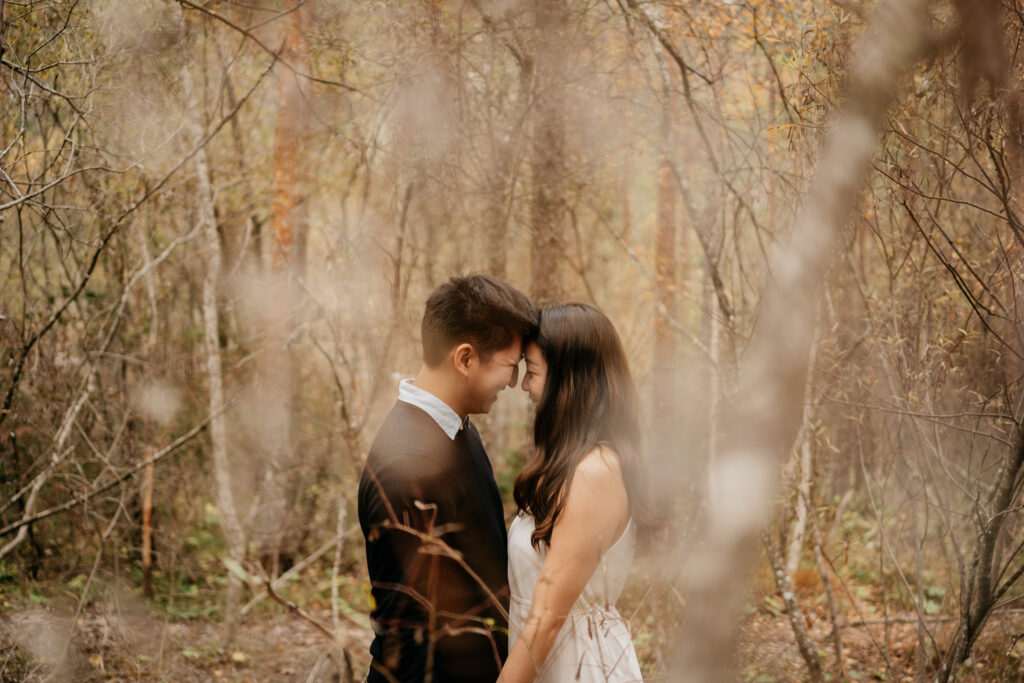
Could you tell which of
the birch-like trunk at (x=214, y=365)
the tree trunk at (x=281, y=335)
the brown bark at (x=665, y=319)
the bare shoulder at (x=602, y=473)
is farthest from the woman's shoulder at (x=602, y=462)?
the tree trunk at (x=281, y=335)

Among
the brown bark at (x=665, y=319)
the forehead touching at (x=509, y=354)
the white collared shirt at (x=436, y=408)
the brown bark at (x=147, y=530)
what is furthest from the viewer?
the brown bark at (x=665, y=319)

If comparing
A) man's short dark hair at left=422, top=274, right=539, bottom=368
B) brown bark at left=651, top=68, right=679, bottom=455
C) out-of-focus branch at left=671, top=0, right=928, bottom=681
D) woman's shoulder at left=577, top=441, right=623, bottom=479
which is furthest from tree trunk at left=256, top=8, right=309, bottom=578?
woman's shoulder at left=577, top=441, right=623, bottom=479

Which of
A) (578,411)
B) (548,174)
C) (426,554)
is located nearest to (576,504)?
(578,411)

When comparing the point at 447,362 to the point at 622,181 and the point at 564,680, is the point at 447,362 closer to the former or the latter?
the point at 564,680

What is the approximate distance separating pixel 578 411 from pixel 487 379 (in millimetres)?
299

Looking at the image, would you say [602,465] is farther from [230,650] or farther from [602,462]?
[230,650]

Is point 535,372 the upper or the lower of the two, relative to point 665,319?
lower

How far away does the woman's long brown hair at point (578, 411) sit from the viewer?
202cm

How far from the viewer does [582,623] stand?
2109 mm

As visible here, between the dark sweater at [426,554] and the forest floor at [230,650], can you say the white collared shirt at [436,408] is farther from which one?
the forest floor at [230,650]

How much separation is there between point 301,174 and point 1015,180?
575 centimetres

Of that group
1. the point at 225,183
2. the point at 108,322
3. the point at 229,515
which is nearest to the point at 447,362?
the point at 229,515

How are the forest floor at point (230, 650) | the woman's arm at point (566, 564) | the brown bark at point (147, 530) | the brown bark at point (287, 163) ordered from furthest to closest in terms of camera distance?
the brown bark at point (287, 163) → the brown bark at point (147, 530) → the forest floor at point (230, 650) → the woman's arm at point (566, 564)

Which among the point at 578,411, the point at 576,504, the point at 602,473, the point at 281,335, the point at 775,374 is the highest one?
the point at 775,374
